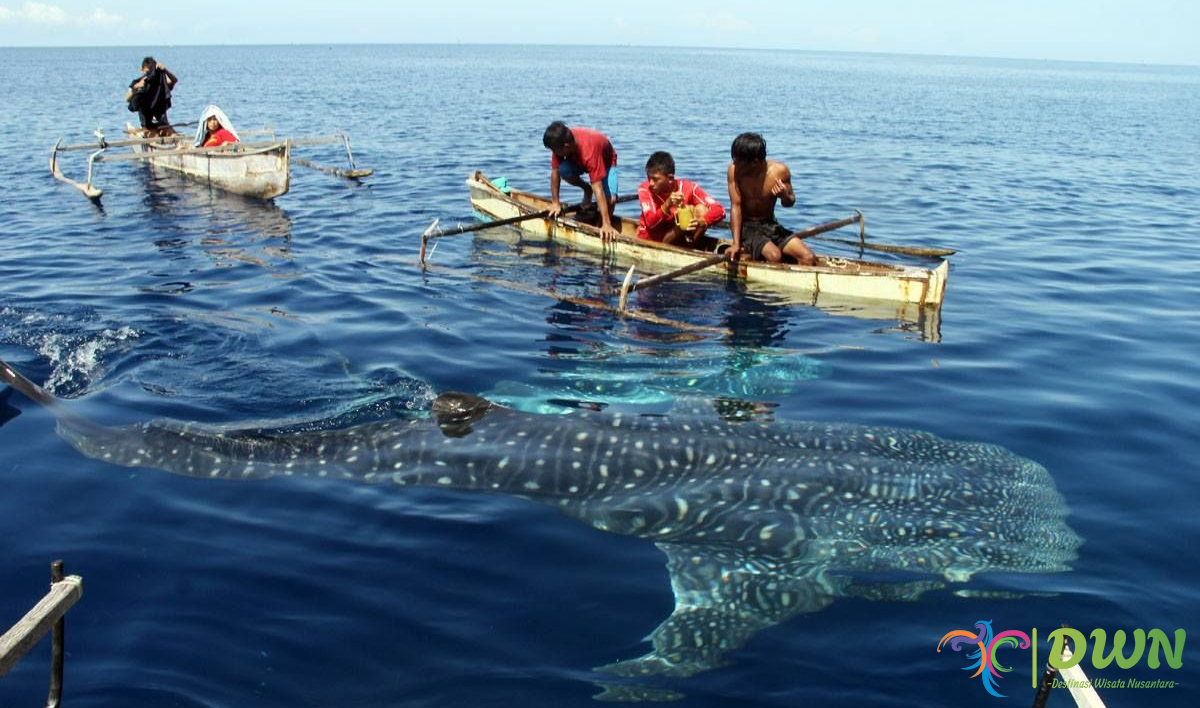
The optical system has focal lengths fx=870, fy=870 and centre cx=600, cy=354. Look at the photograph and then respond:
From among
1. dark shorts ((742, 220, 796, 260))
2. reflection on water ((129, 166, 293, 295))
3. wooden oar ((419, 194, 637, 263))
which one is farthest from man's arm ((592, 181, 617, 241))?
reflection on water ((129, 166, 293, 295))

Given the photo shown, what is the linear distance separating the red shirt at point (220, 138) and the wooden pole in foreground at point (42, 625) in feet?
61.3

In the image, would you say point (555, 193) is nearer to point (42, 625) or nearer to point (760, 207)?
point (760, 207)

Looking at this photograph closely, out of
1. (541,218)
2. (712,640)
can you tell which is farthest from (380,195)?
(712,640)

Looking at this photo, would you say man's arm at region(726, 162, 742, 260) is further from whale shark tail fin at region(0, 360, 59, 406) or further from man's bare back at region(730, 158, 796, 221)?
whale shark tail fin at region(0, 360, 59, 406)

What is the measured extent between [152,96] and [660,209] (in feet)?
48.1

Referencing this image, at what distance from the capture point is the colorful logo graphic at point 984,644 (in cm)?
460

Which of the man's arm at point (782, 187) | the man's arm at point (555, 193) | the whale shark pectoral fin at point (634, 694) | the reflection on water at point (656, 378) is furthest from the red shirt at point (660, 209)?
the whale shark pectoral fin at point (634, 694)

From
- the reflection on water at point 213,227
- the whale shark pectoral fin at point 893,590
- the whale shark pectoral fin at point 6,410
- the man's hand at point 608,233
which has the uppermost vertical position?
the man's hand at point 608,233

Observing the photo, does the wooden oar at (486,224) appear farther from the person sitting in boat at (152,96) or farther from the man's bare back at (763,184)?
the person sitting in boat at (152,96)

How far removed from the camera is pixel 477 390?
863cm

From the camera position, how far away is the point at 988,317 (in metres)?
11.1

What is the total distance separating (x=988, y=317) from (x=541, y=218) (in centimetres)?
714

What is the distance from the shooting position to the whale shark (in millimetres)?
5215

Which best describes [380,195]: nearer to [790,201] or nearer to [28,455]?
[790,201]
